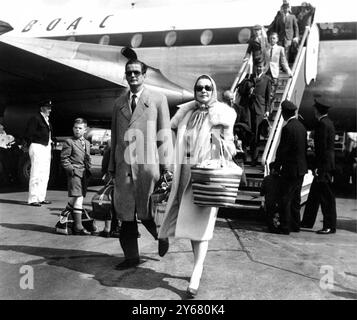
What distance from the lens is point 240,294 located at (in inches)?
133

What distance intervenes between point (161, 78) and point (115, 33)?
283 cm

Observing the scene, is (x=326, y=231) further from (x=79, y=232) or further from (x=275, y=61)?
(x=275, y=61)

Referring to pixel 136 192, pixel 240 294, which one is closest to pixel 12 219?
pixel 136 192

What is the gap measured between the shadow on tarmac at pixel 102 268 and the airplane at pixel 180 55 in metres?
5.49

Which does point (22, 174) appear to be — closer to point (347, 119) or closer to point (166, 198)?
point (166, 198)

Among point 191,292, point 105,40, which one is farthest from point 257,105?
point 105,40

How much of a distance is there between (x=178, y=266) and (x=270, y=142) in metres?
3.57

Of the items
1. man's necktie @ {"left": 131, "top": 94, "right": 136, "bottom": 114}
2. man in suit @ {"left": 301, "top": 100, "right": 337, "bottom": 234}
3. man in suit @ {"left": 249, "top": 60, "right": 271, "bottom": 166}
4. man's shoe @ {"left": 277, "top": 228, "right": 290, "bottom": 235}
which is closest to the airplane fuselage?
man in suit @ {"left": 249, "top": 60, "right": 271, "bottom": 166}

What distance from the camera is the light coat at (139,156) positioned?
3883 millimetres

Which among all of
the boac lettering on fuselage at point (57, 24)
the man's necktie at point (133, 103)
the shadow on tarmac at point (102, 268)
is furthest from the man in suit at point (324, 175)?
the boac lettering on fuselage at point (57, 24)

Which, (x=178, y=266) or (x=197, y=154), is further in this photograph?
(x=178, y=266)

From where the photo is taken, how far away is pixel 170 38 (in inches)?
436

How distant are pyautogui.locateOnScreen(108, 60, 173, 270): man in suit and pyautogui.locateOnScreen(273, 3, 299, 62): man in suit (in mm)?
6368

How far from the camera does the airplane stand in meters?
9.42
